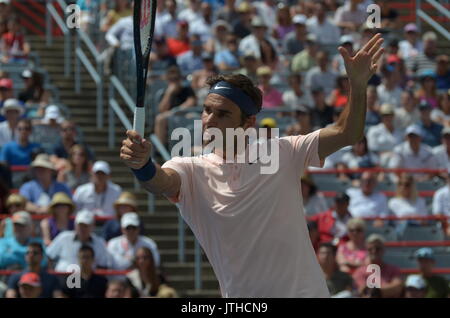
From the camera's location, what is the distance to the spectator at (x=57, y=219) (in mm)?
12125

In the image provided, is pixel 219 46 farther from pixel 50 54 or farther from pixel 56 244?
pixel 56 244

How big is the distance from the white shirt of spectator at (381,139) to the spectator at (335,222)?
2090 mm

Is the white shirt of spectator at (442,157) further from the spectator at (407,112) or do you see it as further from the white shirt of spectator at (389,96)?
the white shirt of spectator at (389,96)

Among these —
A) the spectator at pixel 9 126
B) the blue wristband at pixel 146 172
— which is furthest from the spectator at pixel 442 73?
the blue wristband at pixel 146 172

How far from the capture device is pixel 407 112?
51.6ft

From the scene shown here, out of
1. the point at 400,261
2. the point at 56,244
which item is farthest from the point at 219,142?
the point at 400,261

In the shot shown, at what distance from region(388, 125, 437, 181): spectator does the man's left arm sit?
896 cm

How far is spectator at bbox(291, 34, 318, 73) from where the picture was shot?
16.7m

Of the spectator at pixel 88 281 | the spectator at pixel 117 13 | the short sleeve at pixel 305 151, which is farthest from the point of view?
the spectator at pixel 117 13

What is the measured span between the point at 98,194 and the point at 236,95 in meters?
7.25

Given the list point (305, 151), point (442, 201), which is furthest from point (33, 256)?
point (305, 151)

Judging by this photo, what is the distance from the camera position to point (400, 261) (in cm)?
1276

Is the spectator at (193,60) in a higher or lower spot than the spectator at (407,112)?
higher

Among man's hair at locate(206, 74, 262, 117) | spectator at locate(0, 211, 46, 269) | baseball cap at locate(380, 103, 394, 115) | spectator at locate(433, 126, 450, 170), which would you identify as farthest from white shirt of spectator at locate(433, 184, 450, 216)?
man's hair at locate(206, 74, 262, 117)
